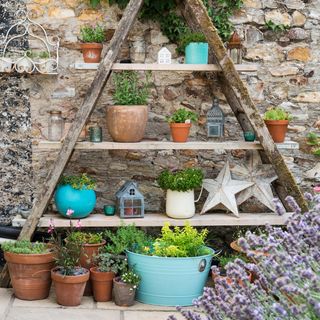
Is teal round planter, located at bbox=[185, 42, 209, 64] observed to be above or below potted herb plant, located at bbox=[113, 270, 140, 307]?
above

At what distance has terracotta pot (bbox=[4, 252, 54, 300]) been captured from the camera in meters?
3.97

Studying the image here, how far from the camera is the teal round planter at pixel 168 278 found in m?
3.97

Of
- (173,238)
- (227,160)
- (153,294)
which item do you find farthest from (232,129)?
(153,294)

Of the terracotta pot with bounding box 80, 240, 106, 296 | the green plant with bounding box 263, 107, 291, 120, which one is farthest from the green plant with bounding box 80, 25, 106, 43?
the terracotta pot with bounding box 80, 240, 106, 296

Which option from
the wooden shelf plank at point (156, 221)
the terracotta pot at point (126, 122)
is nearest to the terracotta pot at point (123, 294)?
the wooden shelf plank at point (156, 221)

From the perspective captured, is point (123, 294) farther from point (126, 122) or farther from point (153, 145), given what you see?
point (126, 122)

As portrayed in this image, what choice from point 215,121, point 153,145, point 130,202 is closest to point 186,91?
point 215,121

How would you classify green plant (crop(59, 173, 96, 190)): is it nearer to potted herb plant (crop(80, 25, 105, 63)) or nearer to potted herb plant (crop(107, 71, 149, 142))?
potted herb plant (crop(107, 71, 149, 142))

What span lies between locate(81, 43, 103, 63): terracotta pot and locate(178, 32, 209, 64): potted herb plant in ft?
1.82

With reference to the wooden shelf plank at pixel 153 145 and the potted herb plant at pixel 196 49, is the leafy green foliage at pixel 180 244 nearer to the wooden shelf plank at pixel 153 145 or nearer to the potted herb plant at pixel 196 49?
the wooden shelf plank at pixel 153 145

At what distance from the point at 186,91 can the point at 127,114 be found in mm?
633

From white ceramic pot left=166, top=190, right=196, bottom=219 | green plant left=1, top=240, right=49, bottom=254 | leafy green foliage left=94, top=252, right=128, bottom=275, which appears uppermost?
white ceramic pot left=166, top=190, right=196, bottom=219

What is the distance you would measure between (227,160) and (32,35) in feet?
5.18

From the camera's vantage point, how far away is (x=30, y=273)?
4000 millimetres
